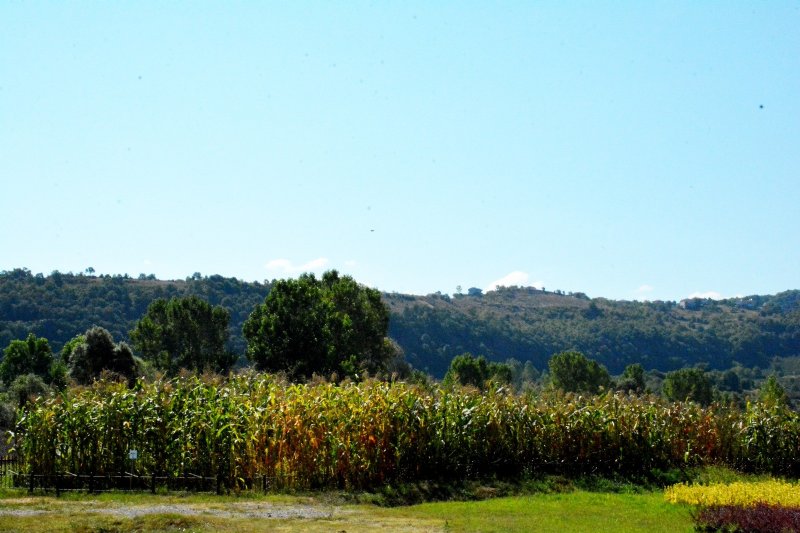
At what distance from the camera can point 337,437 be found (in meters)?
21.8

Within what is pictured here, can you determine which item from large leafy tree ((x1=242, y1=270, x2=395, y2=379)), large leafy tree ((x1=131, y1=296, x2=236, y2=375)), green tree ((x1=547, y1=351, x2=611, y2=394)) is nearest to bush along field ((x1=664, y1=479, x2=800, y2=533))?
large leafy tree ((x1=242, y1=270, x2=395, y2=379))

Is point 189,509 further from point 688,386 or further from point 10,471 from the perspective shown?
point 688,386

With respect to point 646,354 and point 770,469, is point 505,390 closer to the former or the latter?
point 770,469

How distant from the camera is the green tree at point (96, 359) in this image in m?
45.2

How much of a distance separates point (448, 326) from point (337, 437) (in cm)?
12359

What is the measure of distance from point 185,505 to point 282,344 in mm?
29937

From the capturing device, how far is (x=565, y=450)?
24953 mm

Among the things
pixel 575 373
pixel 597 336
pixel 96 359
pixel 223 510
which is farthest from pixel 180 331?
pixel 597 336

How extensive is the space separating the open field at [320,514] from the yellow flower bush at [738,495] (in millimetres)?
471

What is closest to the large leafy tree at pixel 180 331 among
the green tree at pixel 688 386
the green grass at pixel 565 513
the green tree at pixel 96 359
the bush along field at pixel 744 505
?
the green tree at pixel 96 359

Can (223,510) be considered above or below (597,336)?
below

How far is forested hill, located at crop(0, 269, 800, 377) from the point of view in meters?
96.1

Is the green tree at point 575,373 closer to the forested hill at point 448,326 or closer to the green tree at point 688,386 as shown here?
the green tree at point 688,386

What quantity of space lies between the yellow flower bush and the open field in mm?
471
